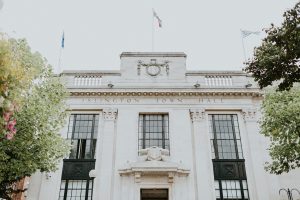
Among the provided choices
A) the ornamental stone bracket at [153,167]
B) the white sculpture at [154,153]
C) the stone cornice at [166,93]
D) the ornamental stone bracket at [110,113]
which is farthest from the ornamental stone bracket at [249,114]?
the ornamental stone bracket at [110,113]

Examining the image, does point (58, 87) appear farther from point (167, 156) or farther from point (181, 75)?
point (181, 75)

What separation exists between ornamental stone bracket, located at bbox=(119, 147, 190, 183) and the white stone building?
58 millimetres

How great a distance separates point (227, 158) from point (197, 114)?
136 inches

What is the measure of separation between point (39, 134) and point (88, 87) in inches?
270

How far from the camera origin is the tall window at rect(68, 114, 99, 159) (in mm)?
19859

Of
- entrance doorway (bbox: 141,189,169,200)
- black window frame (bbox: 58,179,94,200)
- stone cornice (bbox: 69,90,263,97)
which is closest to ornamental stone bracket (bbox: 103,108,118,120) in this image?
stone cornice (bbox: 69,90,263,97)

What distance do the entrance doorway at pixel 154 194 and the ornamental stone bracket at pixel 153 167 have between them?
3.29ft

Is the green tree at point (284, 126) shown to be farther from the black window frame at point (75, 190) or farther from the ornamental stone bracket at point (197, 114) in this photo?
the black window frame at point (75, 190)

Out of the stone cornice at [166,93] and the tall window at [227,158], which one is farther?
the stone cornice at [166,93]

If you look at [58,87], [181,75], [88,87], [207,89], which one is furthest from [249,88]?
[58,87]

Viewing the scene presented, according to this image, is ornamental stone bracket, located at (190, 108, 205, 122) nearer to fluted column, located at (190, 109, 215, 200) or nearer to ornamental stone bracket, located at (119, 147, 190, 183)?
fluted column, located at (190, 109, 215, 200)

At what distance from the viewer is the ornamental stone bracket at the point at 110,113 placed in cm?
2092

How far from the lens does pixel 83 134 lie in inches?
810

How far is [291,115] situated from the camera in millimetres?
16031
